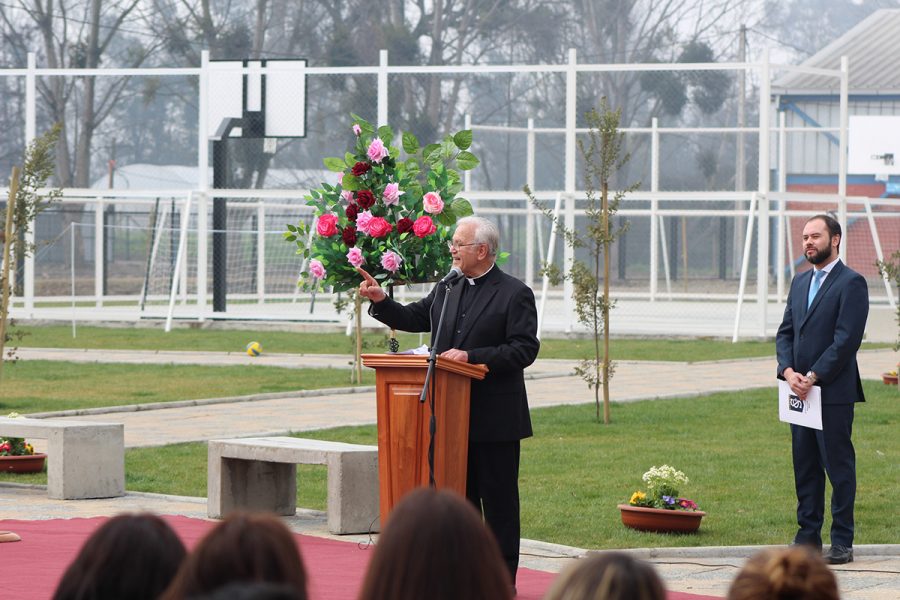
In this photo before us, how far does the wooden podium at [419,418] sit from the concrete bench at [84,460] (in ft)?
13.8

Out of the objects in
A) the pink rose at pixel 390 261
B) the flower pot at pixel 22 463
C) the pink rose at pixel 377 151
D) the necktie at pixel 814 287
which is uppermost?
the pink rose at pixel 377 151

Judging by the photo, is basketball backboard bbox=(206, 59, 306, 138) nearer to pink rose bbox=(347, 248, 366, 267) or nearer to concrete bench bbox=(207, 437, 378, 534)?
concrete bench bbox=(207, 437, 378, 534)

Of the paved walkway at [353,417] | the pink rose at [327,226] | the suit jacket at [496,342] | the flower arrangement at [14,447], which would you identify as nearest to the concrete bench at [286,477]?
the paved walkway at [353,417]

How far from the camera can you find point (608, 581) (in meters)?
3.01

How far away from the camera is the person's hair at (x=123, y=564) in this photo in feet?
10.9

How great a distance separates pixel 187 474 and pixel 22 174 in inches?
219

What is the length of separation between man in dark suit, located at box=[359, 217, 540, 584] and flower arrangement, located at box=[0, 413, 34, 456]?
5698 mm

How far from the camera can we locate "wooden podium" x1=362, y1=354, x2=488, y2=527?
7062mm

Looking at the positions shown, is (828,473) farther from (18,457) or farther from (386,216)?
(18,457)

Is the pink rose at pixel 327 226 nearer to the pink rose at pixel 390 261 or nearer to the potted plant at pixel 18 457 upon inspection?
the pink rose at pixel 390 261

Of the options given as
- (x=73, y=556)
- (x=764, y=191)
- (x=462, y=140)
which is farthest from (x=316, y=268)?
(x=764, y=191)

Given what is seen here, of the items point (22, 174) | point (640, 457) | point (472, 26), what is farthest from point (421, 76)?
point (640, 457)

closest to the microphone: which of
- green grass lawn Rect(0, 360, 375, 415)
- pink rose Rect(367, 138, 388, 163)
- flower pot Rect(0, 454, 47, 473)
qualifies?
pink rose Rect(367, 138, 388, 163)

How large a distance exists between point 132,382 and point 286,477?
8800 millimetres
